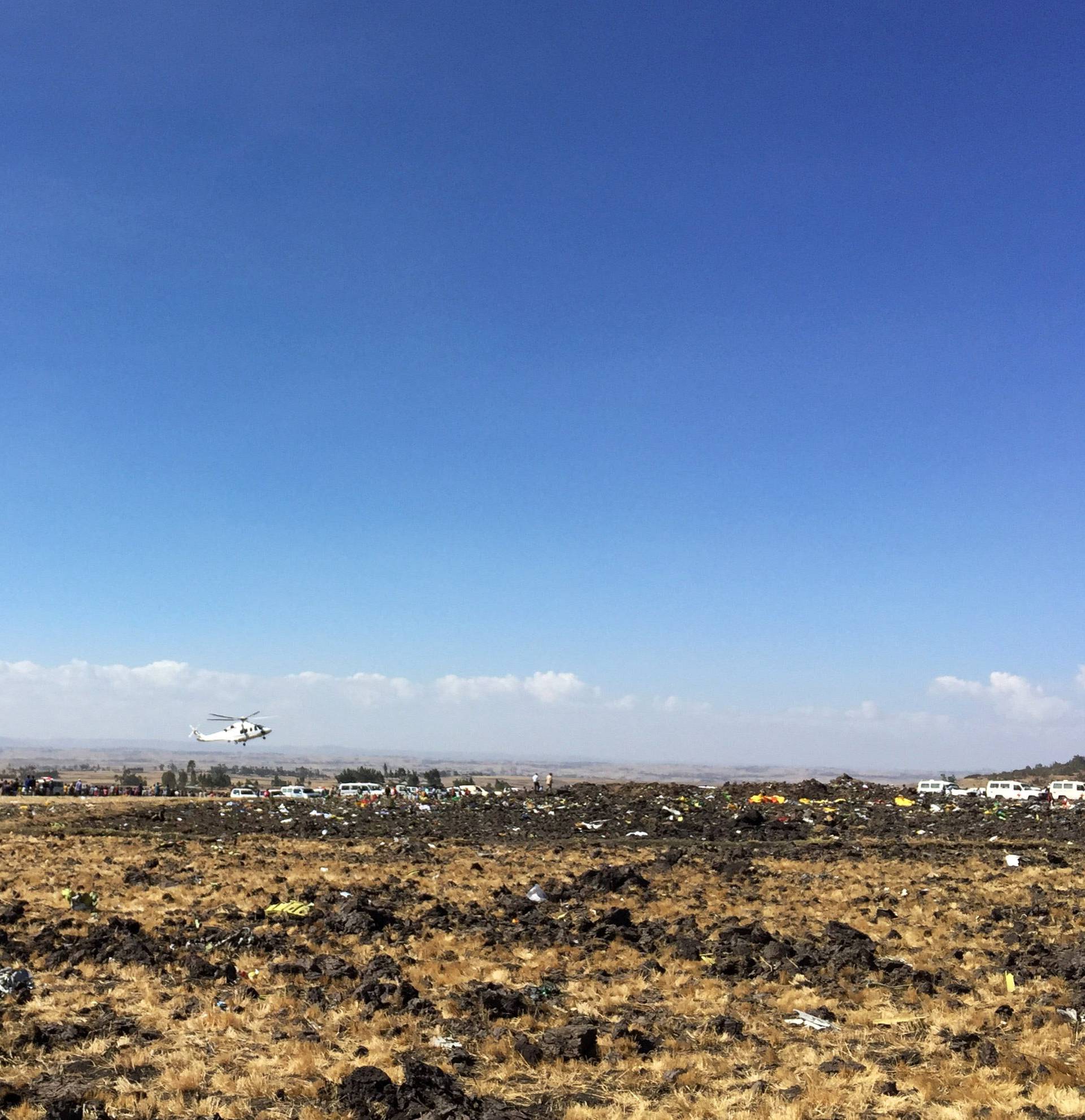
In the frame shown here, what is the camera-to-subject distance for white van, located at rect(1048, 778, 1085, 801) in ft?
180

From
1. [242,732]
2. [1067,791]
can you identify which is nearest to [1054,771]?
[1067,791]

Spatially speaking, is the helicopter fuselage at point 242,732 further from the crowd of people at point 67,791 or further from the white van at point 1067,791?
the white van at point 1067,791

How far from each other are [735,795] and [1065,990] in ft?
124

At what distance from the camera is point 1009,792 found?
55.9 meters

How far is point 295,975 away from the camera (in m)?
14.0

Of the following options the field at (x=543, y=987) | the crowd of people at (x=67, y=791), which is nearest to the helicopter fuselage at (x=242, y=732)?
the crowd of people at (x=67, y=791)

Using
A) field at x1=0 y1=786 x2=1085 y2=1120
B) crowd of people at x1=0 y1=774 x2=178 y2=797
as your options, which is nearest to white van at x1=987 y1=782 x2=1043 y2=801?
field at x1=0 y1=786 x2=1085 y2=1120

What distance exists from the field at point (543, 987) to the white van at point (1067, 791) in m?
31.8

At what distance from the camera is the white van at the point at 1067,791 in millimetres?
54750

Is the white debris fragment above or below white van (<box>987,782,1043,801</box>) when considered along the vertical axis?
above

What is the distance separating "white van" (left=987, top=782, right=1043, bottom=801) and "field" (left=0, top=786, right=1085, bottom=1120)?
2795 centimetres

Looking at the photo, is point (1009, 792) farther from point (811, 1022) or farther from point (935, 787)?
point (811, 1022)

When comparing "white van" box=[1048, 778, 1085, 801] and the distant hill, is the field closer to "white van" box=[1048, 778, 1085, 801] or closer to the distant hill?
"white van" box=[1048, 778, 1085, 801]

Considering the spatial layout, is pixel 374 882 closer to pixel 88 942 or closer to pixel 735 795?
pixel 88 942
